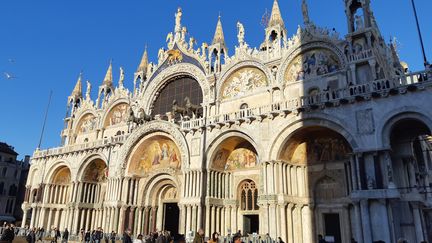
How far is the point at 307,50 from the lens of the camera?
68.1ft

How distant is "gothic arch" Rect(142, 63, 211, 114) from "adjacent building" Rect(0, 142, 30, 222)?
3000 cm

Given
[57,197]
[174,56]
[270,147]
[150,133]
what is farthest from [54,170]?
[270,147]

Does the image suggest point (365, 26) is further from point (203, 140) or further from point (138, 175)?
point (138, 175)

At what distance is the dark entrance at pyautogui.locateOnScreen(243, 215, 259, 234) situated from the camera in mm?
21062

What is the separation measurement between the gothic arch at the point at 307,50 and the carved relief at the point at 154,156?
887cm

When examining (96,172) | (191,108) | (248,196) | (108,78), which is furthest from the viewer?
(108,78)

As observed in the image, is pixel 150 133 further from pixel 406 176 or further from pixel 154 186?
pixel 406 176

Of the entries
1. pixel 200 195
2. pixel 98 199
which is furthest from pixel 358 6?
pixel 98 199

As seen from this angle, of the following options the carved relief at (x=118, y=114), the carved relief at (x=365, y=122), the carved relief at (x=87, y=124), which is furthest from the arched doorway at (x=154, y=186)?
the carved relief at (x=365, y=122)

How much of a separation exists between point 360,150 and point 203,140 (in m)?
9.68

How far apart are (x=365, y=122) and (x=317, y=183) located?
16.0ft

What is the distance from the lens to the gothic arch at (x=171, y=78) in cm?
2512

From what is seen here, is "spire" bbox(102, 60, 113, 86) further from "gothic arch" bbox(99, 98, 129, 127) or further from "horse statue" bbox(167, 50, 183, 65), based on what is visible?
"horse statue" bbox(167, 50, 183, 65)

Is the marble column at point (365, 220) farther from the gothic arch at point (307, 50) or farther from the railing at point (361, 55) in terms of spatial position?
the gothic arch at point (307, 50)
